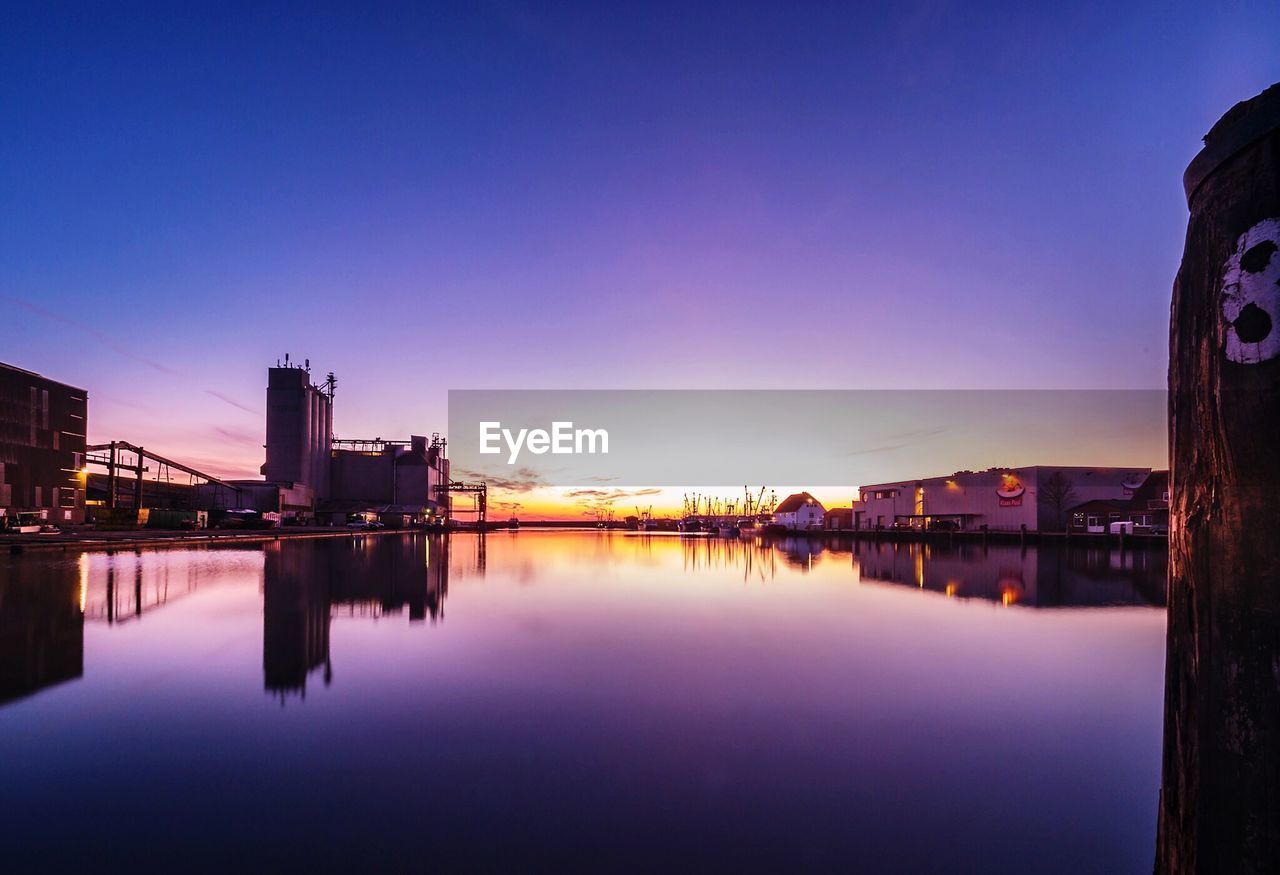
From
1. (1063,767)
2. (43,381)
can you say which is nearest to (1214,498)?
(1063,767)

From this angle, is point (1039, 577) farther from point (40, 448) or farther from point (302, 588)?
point (40, 448)

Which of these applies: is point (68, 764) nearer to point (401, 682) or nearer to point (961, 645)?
point (401, 682)

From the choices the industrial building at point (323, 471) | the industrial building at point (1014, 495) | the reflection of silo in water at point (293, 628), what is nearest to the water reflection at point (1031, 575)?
the industrial building at point (1014, 495)

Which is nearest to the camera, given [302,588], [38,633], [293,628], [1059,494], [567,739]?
[567,739]

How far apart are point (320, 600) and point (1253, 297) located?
69.8ft

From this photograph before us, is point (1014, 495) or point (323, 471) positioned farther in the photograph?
point (323, 471)

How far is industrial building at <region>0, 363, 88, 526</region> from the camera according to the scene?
50.7 meters

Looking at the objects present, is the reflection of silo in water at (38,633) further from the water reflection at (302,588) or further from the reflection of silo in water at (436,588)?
the reflection of silo in water at (436,588)

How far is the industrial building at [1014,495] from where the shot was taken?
70.1 metres

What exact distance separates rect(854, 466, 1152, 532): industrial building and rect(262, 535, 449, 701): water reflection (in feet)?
199

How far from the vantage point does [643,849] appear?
17.3 feet

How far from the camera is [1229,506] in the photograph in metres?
2.49

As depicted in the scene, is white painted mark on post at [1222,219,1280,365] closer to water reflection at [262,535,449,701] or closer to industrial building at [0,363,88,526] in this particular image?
water reflection at [262,535,449,701]

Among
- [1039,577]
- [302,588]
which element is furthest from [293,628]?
[1039,577]
